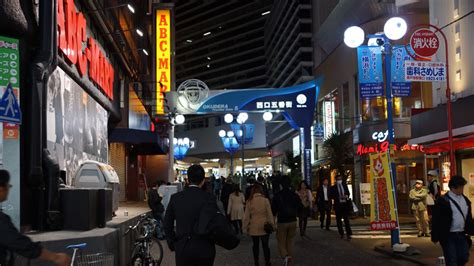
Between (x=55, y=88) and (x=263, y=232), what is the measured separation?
18.9 ft

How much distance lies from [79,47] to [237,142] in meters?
24.1

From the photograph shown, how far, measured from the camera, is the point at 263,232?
11.3 metres

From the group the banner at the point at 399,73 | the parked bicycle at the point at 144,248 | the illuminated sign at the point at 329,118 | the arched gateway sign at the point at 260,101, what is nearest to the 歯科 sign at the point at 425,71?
the banner at the point at 399,73

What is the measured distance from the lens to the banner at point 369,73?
53.1 ft

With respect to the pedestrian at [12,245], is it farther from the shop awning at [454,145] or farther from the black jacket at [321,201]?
the black jacket at [321,201]

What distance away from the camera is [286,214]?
11.3 meters

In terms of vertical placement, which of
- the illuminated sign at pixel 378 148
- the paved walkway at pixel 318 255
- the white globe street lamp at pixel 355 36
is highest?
the white globe street lamp at pixel 355 36

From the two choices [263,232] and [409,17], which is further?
[409,17]

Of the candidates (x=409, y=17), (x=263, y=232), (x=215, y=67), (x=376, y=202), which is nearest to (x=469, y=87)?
(x=376, y=202)

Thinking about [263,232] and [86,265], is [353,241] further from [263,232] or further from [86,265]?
[86,265]

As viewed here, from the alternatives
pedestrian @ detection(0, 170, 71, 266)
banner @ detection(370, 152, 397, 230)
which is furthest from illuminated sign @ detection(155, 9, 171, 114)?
pedestrian @ detection(0, 170, 71, 266)

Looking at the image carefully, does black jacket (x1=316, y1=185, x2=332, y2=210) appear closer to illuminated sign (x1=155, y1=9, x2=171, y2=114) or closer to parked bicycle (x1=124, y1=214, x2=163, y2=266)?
parked bicycle (x1=124, y1=214, x2=163, y2=266)

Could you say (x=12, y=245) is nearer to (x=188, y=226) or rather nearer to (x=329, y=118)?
(x=188, y=226)

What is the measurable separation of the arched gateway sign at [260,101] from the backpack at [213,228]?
22196 millimetres
